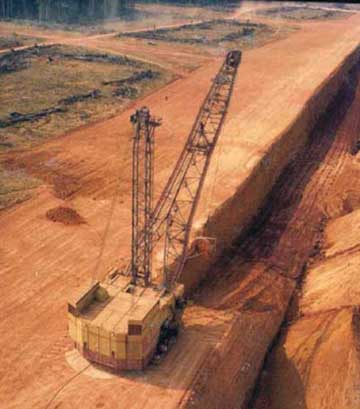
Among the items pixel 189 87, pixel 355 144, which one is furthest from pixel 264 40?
pixel 355 144

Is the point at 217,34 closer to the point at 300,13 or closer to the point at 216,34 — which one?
the point at 216,34

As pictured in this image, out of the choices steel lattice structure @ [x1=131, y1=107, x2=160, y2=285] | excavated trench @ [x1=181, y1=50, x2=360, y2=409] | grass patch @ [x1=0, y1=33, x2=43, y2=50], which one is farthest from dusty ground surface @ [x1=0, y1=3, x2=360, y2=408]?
grass patch @ [x1=0, y1=33, x2=43, y2=50]

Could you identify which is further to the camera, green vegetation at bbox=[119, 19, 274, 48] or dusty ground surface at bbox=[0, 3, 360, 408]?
green vegetation at bbox=[119, 19, 274, 48]

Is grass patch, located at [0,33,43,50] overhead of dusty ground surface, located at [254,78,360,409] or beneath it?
overhead

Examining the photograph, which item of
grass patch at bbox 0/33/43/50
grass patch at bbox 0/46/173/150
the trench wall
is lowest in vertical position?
the trench wall

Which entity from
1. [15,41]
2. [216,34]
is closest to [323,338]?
[15,41]

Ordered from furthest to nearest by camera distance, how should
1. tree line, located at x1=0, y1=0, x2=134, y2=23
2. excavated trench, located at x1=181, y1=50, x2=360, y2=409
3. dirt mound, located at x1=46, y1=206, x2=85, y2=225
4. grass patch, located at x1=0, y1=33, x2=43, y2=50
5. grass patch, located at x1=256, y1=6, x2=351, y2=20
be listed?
grass patch, located at x1=256, y1=6, x2=351, y2=20 < tree line, located at x1=0, y1=0, x2=134, y2=23 < grass patch, located at x1=0, y1=33, x2=43, y2=50 < dirt mound, located at x1=46, y1=206, x2=85, y2=225 < excavated trench, located at x1=181, y1=50, x2=360, y2=409

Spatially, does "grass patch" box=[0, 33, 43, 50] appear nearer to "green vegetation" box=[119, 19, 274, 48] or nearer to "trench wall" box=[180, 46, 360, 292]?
"green vegetation" box=[119, 19, 274, 48]
